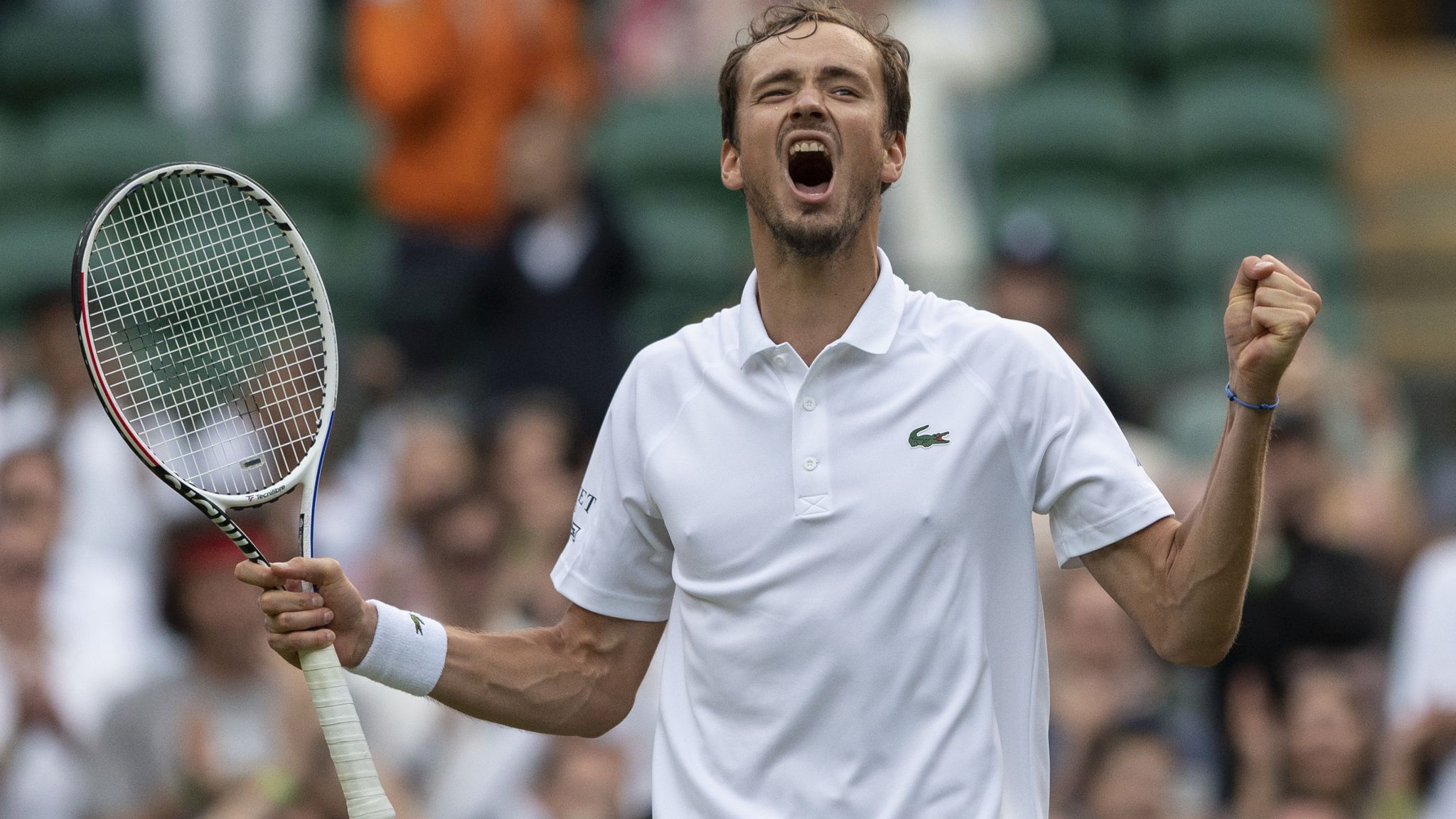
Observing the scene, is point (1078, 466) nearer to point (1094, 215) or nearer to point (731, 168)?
point (731, 168)

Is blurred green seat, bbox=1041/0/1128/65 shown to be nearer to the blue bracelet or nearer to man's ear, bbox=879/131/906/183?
man's ear, bbox=879/131/906/183

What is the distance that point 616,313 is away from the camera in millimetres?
8133

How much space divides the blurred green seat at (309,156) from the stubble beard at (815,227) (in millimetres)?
6749

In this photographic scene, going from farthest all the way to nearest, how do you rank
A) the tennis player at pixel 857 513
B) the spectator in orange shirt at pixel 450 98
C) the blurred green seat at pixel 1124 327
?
the spectator in orange shirt at pixel 450 98, the blurred green seat at pixel 1124 327, the tennis player at pixel 857 513

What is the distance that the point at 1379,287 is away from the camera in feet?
30.1

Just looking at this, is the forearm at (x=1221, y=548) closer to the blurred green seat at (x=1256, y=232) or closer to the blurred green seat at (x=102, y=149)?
the blurred green seat at (x=1256, y=232)

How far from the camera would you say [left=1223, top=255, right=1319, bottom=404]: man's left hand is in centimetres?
285

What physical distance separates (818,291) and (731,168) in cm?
25

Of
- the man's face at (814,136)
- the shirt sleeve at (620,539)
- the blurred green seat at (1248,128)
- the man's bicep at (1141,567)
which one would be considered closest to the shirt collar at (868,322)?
the man's face at (814,136)

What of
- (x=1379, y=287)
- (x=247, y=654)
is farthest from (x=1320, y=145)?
(x=247, y=654)

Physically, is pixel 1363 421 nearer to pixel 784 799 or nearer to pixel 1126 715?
pixel 1126 715

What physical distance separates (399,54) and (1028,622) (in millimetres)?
6031

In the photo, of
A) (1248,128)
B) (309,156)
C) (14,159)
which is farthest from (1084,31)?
(14,159)

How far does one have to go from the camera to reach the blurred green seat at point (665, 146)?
31.0 ft
